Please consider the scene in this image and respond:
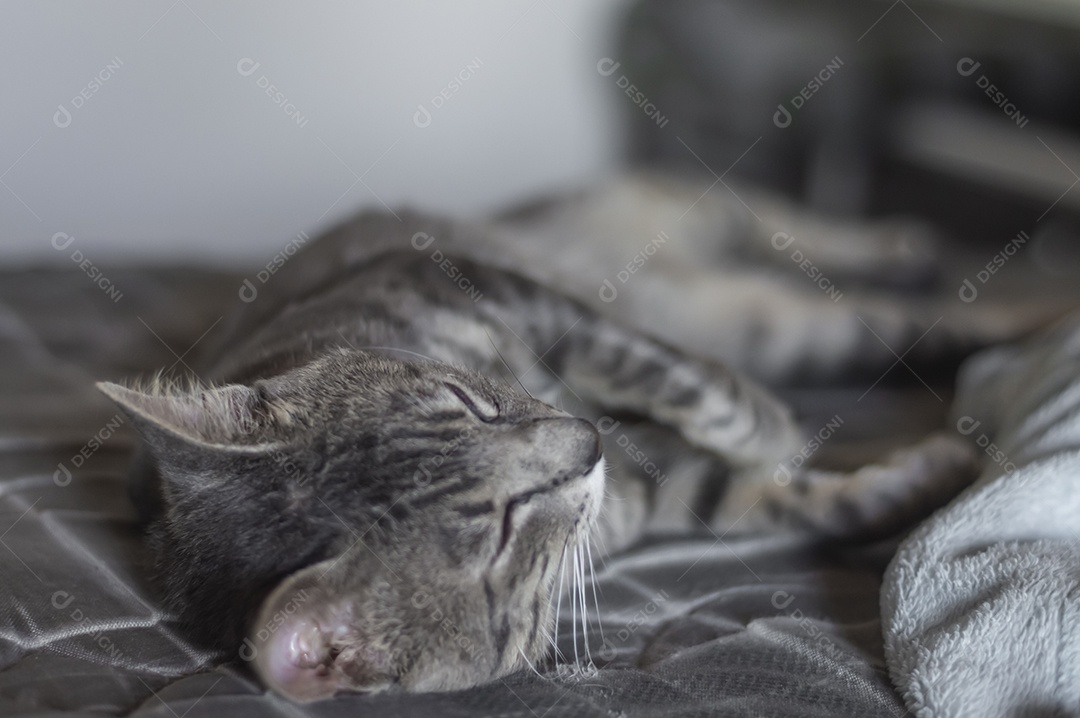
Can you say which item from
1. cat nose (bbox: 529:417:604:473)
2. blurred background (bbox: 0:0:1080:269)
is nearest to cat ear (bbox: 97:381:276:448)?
cat nose (bbox: 529:417:604:473)

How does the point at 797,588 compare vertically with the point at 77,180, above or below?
below

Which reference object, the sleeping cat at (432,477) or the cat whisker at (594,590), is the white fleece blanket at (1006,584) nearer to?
the sleeping cat at (432,477)

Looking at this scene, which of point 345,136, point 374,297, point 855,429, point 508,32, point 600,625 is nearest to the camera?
point 600,625

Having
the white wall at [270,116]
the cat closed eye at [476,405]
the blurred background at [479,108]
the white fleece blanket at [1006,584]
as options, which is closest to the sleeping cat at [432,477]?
the cat closed eye at [476,405]

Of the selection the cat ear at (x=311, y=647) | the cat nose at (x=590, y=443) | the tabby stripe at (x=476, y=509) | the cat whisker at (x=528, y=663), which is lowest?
the cat whisker at (x=528, y=663)

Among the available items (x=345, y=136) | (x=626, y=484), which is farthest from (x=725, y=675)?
(x=345, y=136)

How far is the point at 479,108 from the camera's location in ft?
9.27

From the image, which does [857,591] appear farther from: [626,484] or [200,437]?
[200,437]

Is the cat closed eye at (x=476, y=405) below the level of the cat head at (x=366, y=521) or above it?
above

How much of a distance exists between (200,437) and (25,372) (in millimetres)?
865

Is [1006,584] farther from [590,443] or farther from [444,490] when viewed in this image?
[444,490]

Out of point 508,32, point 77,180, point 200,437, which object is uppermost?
point 508,32

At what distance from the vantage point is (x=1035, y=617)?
849mm

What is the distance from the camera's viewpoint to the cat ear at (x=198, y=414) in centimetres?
87
